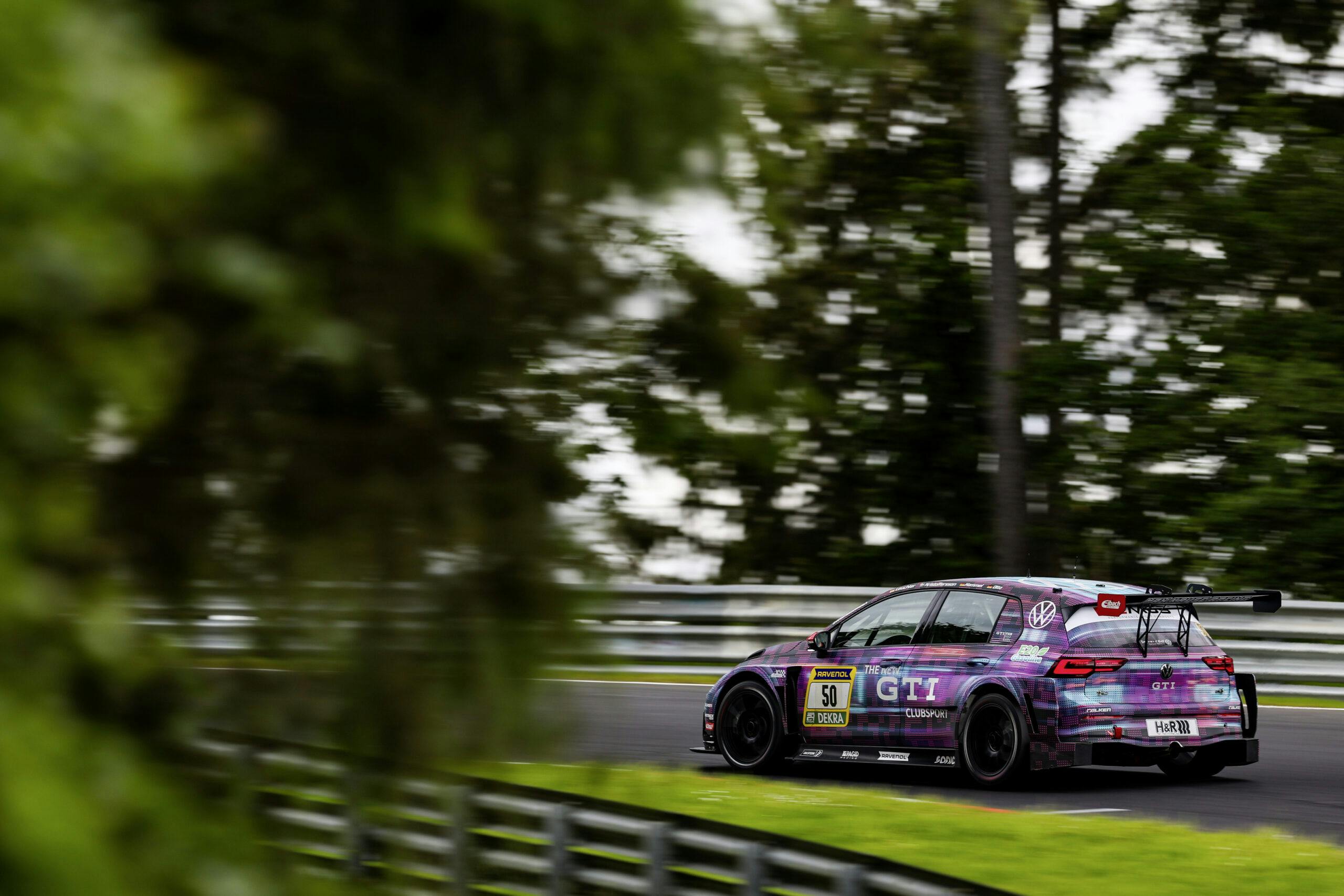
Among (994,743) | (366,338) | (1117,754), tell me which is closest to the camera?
(366,338)

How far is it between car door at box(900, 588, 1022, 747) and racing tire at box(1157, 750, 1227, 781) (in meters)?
1.46

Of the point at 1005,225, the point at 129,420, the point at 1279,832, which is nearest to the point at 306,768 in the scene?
the point at 129,420

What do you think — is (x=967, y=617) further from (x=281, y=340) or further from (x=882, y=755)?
(x=281, y=340)

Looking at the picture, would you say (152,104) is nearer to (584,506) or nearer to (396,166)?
(396,166)

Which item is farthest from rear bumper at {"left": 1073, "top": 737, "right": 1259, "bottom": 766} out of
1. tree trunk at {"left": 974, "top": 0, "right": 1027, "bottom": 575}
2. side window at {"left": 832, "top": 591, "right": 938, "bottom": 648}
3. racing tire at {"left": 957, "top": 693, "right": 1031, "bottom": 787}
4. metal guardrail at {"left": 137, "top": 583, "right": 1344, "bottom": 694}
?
tree trunk at {"left": 974, "top": 0, "right": 1027, "bottom": 575}

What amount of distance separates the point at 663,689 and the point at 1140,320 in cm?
981

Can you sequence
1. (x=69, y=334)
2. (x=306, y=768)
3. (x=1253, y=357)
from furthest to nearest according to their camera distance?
(x=1253, y=357), (x=306, y=768), (x=69, y=334)

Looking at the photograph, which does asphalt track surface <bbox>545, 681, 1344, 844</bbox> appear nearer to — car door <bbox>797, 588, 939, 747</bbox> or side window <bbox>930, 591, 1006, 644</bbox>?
car door <bbox>797, 588, 939, 747</bbox>

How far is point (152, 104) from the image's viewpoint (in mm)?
1995

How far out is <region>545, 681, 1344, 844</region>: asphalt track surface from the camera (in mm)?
10320

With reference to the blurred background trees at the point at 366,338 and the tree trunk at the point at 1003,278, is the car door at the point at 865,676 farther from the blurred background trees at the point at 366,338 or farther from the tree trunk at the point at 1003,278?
the blurred background trees at the point at 366,338

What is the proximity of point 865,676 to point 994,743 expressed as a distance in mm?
1100

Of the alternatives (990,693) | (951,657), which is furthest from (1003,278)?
(990,693)

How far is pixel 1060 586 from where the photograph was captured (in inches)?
455
